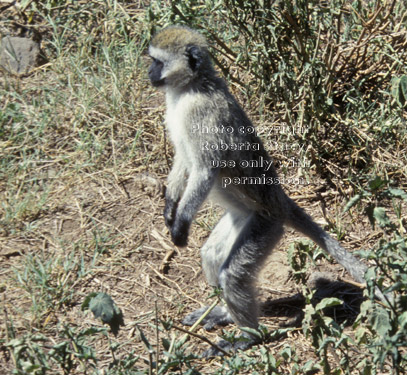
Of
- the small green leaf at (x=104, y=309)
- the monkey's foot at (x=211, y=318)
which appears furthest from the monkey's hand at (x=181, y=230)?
the small green leaf at (x=104, y=309)

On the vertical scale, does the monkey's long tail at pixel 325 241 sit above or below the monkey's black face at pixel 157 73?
below

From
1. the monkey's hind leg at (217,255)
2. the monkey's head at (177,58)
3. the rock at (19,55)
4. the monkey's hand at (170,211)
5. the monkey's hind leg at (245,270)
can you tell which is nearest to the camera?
the monkey's hind leg at (245,270)

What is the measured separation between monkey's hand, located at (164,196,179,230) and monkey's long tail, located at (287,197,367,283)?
90 cm

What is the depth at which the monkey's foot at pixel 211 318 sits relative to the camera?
5117 millimetres

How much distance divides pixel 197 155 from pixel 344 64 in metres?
2.31

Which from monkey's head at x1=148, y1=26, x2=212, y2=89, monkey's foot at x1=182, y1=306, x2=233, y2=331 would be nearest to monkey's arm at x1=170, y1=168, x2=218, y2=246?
monkey's foot at x1=182, y1=306, x2=233, y2=331

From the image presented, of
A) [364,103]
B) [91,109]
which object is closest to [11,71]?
[91,109]

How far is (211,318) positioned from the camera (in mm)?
5203

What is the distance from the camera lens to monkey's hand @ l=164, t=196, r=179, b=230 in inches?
205

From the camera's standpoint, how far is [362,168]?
6.26 m

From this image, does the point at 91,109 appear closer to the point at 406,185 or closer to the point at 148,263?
the point at 148,263

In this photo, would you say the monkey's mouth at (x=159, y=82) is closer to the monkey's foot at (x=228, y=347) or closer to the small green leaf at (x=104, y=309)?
the monkey's foot at (x=228, y=347)

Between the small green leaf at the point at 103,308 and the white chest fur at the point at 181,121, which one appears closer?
the small green leaf at the point at 103,308

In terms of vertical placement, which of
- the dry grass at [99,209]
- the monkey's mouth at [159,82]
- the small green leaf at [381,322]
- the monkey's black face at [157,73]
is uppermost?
the monkey's black face at [157,73]
